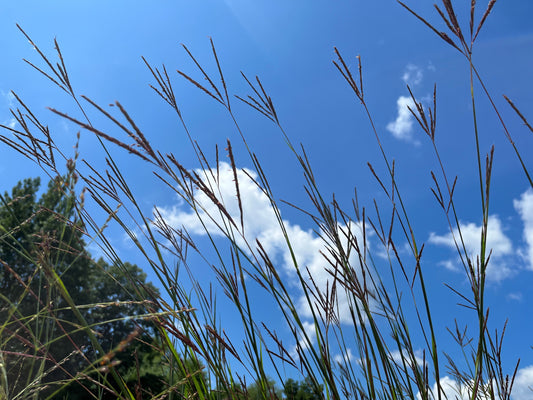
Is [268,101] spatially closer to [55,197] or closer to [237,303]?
[237,303]

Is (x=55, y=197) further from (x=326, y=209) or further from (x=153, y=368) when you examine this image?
(x=326, y=209)

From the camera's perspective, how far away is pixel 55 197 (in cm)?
1734

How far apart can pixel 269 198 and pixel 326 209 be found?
0.18 metres

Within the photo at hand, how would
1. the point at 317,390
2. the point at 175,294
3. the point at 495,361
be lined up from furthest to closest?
the point at 495,361
the point at 175,294
the point at 317,390

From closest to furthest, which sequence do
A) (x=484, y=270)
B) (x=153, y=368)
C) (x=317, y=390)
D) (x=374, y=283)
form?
(x=484, y=270) < (x=317, y=390) < (x=374, y=283) < (x=153, y=368)

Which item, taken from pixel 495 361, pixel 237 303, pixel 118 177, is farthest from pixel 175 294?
pixel 495 361

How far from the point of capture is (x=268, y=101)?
1.35 metres

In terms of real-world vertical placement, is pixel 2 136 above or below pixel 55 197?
below

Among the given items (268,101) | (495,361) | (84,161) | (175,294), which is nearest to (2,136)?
(84,161)

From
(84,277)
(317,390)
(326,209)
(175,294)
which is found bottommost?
(317,390)

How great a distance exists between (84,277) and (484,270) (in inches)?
768

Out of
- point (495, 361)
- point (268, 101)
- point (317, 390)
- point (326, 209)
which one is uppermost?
point (268, 101)

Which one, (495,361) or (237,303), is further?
(495,361)

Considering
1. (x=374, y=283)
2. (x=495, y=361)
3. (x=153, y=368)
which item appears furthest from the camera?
(x=153, y=368)
